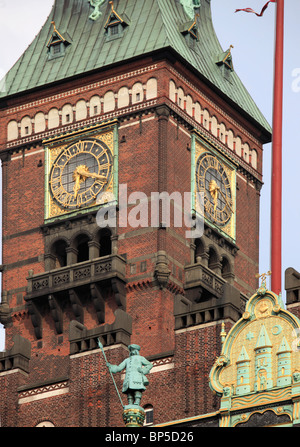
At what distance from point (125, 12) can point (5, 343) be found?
47.6 ft

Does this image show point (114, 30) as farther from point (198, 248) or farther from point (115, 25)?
point (198, 248)

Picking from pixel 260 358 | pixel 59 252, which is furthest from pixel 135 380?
pixel 59 252

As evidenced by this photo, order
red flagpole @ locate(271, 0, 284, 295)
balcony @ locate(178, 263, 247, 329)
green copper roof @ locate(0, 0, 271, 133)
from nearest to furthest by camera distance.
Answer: balcony @ locate(178, 263, 247, 329) → red flagpole @ locate(271, 0, 284, 295) → green copper roof @ locate(0, 0, 271, 133)

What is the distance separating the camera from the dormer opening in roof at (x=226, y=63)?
91113mm

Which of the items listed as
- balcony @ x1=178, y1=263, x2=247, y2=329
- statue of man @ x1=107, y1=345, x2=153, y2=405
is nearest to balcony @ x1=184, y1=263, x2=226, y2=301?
balcony @ x1=178, y1=263, x2=247, y2=329

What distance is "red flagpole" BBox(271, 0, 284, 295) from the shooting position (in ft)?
254

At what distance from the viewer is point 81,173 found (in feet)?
284

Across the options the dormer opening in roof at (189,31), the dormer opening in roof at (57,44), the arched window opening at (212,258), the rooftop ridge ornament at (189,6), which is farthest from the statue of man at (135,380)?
the rooftop ridge ornament at (189,6)

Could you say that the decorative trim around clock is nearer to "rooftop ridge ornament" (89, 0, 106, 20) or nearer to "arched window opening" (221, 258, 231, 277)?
"arched window opening" (221, 258, 231, 277)

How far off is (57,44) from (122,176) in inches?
320

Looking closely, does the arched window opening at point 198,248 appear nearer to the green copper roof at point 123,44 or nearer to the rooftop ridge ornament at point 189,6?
the green copper roof at point 123,44

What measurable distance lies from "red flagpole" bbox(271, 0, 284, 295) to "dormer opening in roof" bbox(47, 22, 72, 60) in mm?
10269

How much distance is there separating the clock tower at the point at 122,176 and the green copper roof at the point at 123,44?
0.08 m

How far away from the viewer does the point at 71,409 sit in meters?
75.2
